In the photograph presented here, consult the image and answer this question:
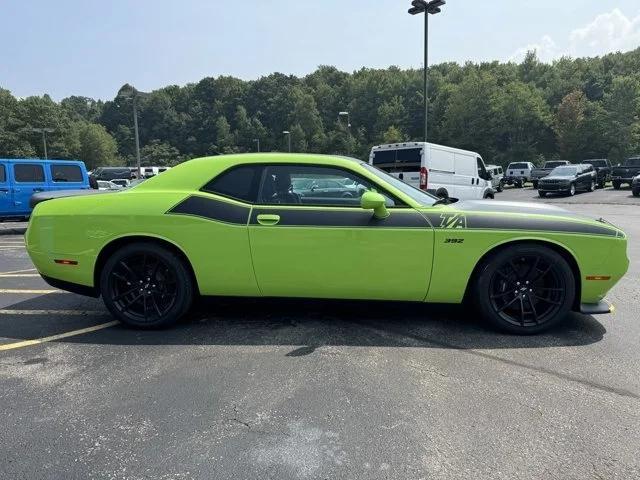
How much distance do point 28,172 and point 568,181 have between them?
22.7 meters

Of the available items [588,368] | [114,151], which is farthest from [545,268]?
[114,151]

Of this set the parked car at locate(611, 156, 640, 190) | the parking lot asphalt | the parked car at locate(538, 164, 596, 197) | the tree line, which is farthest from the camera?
the tree line

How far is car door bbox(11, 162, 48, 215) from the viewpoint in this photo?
12.9 metres

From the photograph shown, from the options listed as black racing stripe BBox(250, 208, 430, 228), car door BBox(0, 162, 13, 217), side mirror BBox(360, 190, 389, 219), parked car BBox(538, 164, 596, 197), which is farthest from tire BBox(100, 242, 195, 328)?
parked car BBox(538, 164, 596, 197)

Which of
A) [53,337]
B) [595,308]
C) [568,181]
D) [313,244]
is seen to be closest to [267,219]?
[313,244]

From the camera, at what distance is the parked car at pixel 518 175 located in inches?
1395

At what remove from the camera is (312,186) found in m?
4.15

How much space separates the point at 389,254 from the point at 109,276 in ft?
8.00

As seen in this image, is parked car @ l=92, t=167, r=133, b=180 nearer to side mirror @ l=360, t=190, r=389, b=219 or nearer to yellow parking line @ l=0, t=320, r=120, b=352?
yellow parking line @ l=0, t=320, r=120, b=352

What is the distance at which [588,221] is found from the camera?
3949 millimetres

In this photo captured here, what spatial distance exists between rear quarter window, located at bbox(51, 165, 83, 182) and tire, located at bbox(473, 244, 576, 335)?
13.3 metres

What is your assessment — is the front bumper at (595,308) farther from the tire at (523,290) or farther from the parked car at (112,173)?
the parked car at (112,173)

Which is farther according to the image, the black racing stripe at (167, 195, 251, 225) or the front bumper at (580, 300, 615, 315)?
the black racing stripe at (167, 195, 251, 225)

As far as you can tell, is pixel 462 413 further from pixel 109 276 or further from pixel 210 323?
pixel 109 276
